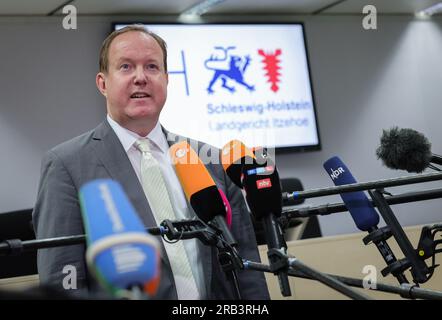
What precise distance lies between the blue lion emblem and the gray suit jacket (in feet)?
13.2

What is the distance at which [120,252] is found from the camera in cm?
72

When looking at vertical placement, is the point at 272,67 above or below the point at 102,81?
above

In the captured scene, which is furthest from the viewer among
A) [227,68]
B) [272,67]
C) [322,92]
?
[322,92]

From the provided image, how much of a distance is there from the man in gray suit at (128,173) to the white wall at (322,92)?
3541 millimetres

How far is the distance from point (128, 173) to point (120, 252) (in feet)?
3.60

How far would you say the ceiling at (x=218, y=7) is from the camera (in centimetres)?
521

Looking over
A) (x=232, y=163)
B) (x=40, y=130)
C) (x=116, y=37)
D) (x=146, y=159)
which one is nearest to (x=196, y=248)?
(x=146, y=159)

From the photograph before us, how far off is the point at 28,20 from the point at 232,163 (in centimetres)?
430

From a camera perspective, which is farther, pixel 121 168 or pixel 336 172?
pixel 336 172

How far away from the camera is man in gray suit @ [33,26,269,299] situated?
1.74 meters

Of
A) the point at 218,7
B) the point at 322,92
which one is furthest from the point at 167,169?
the point at 322,92

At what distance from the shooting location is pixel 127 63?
1.91 meters

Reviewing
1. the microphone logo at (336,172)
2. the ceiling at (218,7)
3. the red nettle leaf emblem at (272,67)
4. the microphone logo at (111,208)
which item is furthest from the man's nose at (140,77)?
the red nettle leaf emblem at (272,67)

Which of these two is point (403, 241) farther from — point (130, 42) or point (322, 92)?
point (322, 92)
